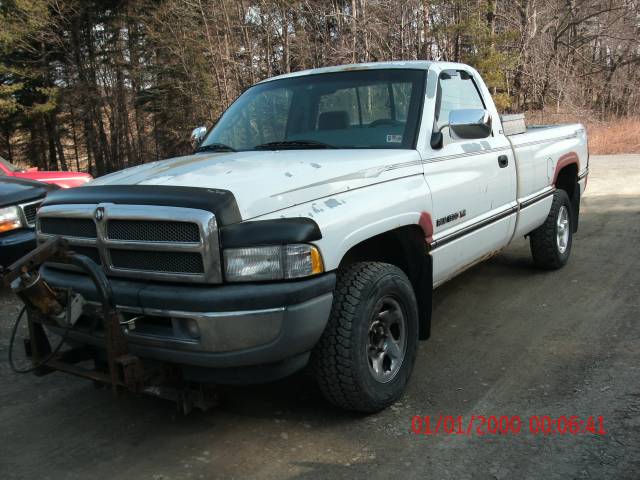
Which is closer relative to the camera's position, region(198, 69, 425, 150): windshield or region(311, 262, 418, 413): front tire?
region(311, 262, 418, 413): front tire

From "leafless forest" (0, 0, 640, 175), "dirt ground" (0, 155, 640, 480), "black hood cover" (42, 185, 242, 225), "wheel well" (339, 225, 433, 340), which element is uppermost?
"leafless forest" (0, 0, 640, 175)

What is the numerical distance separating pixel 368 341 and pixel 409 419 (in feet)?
1.70

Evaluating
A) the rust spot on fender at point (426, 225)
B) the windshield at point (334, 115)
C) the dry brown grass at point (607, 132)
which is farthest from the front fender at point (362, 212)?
the dry brown grass at point (607, 132)

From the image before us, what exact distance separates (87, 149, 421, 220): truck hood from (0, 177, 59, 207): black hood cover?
2.94m

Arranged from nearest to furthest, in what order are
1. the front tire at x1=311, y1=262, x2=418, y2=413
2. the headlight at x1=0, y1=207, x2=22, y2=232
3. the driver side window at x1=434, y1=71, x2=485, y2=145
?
the front tire at x1=311, y1=262, x2=418, y2=413 → the driver side window at x1=434, y1=71, x2=485, y2=145 → the headlight at x1=0, y1=207, x2=22, y2=232

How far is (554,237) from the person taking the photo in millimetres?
5969

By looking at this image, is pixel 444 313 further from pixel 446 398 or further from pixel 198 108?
pixel 198 108

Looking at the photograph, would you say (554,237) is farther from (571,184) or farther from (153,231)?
(153,231)

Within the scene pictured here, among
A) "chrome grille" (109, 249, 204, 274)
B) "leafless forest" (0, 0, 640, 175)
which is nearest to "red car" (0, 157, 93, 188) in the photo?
"chrome grille" (109, 249, 204, 274)

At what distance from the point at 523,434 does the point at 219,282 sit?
1760 mm

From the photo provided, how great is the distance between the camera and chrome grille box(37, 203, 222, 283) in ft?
8.90

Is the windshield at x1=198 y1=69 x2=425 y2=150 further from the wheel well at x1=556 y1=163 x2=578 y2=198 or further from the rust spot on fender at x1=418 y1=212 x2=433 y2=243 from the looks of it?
the wheel well at x1=556 y1=163 x2=578 y2=198

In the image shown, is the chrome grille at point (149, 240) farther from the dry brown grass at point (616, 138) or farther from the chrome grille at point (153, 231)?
the dry brown grass at point (616, 138)

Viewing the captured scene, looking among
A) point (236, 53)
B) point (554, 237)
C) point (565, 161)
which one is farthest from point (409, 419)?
point (236, 53)
